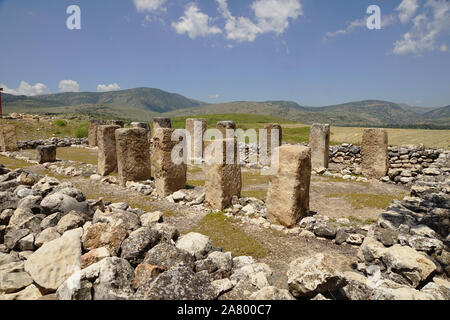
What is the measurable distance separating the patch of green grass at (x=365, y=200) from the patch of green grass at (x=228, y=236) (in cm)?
468

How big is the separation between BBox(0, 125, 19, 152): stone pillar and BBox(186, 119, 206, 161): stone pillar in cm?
1455

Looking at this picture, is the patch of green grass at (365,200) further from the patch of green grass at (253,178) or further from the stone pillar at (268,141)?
the stone pillar at (268,141)

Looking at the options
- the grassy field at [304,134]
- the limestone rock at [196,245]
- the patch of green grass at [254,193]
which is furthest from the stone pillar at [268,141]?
the limestone rock at [196,245]

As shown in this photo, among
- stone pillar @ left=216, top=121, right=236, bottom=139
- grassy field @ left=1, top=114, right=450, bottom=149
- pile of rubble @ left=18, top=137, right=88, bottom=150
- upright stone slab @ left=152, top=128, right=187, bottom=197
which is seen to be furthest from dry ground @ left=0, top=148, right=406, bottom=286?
pile of rubble @ left=18, top=137, right=88, bottom=150

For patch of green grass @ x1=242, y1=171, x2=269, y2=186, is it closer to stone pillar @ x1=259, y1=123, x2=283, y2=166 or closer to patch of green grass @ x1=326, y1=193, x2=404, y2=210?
patch of green grass @ x1=326, y1=193, x2=404, y2=210

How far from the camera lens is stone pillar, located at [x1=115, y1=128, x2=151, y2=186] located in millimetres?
11102

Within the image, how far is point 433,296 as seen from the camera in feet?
11.4

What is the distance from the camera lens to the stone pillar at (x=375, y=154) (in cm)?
1295

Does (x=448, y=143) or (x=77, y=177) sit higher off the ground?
(x=448, y=143)

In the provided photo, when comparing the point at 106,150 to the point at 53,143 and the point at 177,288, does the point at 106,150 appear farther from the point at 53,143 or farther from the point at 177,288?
the point at 53,143

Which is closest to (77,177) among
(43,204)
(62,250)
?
(43,204)
